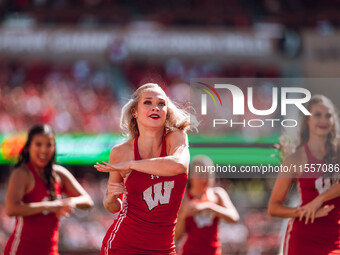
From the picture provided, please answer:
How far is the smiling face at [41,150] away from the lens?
4.56 m

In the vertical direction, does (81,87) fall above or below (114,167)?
above

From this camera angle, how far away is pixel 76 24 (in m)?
14.6

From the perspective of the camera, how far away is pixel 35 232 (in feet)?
14.4

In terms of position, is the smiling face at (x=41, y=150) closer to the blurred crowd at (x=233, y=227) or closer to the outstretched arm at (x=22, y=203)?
the outstretched arm at (x=22, y=203)

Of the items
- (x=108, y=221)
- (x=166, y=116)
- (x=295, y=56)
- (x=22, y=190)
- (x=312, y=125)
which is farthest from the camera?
(x=295, y=56)

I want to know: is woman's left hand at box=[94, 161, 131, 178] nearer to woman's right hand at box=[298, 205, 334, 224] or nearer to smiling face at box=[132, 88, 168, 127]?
smiling face at box=[132, 88, 168, 127]

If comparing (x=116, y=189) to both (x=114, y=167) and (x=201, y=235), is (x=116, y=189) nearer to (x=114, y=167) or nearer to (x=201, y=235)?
(x=114, y=167)

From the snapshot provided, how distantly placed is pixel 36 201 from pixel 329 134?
7.85 feet

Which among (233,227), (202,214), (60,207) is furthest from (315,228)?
(233,227)

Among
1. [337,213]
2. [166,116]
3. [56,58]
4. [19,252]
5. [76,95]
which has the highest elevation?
[56,58]

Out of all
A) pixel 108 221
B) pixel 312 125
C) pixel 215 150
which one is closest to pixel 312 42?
pixel 108 221

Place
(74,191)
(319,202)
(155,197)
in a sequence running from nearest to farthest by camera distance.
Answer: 1. (155,197)
2. (319,202)
3. (74,191)

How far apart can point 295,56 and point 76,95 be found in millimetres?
5847

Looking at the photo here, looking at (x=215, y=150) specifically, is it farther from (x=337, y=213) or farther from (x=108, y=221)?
(x=108, y=221)
